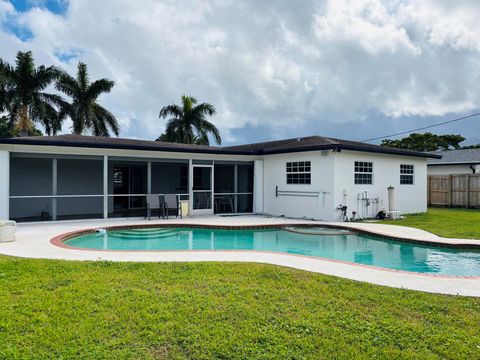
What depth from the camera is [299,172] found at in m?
15.2

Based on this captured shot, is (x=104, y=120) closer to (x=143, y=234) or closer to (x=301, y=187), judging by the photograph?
(x=301, y=187)

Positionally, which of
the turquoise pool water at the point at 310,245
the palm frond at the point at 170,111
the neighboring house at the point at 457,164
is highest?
the palm frond at the point at 170,111

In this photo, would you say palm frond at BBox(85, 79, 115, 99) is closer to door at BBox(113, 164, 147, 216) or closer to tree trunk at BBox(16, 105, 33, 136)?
tree trunk at BBox(16, 105, 33, 136)

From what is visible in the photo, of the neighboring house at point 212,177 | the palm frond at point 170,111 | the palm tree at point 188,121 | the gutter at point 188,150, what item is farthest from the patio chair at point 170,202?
the palm frond at point 170,111

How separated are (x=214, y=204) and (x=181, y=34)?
7.65 metres

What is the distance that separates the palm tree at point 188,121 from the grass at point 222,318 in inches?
1043

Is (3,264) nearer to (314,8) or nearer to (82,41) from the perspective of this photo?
(314,8)

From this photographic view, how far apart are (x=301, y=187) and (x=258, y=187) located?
2422 millimetres

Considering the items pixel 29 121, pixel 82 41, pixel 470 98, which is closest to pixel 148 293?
pixel 82 41

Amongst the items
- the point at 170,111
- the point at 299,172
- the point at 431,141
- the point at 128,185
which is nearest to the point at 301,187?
the point at 299,172

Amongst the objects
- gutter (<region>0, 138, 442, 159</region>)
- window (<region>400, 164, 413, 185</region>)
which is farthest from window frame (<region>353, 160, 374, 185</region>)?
window (<region>400, 164, 413, 185</region>)

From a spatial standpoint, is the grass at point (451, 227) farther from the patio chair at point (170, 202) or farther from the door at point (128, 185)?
the door at point (128, 185)

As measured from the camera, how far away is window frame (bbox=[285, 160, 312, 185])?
1481cm

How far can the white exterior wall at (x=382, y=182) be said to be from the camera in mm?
14141
